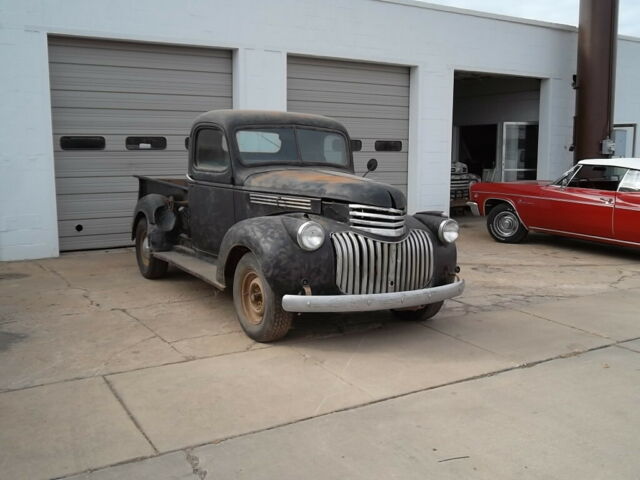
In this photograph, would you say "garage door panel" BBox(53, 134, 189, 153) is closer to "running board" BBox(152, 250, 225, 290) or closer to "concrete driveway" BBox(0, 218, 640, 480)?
"concrete driveway" BBox(0, 218, 640, 480)

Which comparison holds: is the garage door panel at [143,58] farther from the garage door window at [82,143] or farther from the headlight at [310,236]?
the headlight at [310,236]

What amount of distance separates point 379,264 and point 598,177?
627cm

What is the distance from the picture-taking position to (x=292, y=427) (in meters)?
3.92

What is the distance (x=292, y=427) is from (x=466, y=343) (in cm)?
221

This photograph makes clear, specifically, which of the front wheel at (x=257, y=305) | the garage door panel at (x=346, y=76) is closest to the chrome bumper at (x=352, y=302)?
the front wheel at (x=257, y=305)

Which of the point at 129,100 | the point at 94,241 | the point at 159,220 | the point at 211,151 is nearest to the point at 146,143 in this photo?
the point at 129,100

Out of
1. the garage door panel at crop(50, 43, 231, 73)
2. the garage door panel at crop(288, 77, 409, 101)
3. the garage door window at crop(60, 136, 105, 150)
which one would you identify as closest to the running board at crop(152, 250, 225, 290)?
the garage door window at crop(60, 136, 105, 150)

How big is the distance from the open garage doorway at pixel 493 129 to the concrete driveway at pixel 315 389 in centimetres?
870

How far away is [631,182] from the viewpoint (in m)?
9.37

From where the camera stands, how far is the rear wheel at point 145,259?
7777 mm

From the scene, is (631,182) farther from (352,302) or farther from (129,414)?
(129,414)

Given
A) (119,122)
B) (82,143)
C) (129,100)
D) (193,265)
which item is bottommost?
(193,265)

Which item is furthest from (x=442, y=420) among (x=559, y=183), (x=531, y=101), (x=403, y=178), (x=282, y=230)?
(x=531, y=101)

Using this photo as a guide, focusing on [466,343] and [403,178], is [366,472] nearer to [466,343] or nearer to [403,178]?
[466,343]
